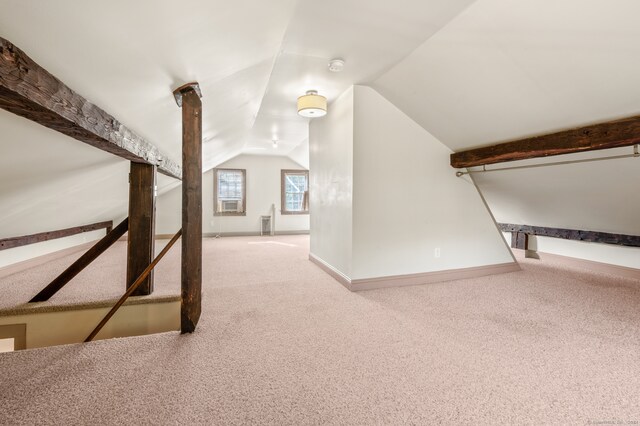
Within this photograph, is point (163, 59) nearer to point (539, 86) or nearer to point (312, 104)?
point (312, 104)

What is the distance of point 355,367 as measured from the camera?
1.73 meters

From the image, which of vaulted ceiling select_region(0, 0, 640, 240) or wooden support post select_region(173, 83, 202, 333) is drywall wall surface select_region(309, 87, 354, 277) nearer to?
vaulted ceiling select_region(0, 0, 640, 240)

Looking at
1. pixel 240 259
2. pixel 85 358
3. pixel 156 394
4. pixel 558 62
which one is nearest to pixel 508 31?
pixel 558 62

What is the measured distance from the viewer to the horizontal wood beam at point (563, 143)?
2.18 metres

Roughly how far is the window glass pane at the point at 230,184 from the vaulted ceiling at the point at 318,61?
4.22 m

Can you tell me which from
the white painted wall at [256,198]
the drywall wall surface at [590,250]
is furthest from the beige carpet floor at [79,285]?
the drywall wall surface at [590,250]

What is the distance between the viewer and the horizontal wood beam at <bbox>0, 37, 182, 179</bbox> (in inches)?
41.8

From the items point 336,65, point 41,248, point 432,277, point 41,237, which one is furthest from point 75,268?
point 432,277

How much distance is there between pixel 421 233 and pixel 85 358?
10.5 ft

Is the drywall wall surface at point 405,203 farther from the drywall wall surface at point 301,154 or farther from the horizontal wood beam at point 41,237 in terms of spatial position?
the horizontal wood beam at point 41,237

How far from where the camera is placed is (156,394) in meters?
1.48

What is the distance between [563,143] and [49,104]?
3.57 metres

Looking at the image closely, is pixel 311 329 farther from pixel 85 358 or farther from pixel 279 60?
pixel 279 60

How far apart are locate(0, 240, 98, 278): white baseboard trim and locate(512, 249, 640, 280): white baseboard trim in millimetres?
7529
